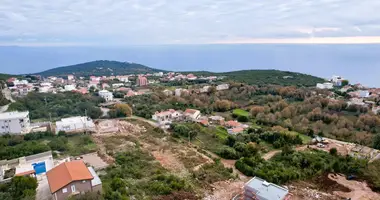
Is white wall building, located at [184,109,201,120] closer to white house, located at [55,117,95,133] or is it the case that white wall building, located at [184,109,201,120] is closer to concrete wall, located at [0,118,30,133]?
white house, located at [55,117,95,133]

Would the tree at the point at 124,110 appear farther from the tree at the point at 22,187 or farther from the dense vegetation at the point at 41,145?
the tree at the point at 22,187

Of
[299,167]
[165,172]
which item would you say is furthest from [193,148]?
[299,167]

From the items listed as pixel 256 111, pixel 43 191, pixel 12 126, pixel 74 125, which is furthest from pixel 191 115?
pixel 43 191

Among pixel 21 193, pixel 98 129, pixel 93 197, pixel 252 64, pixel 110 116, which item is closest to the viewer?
pixel 93 197

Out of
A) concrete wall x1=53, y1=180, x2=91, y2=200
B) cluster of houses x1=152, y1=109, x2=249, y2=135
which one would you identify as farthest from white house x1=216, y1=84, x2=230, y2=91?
concrete wall x1=53, y1=180, x2=91, y2=200

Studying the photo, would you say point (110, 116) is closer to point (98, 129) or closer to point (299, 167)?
point (98, 129)

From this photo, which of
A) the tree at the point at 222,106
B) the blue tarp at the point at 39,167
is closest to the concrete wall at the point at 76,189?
the blue tarp at the point at 39,167
